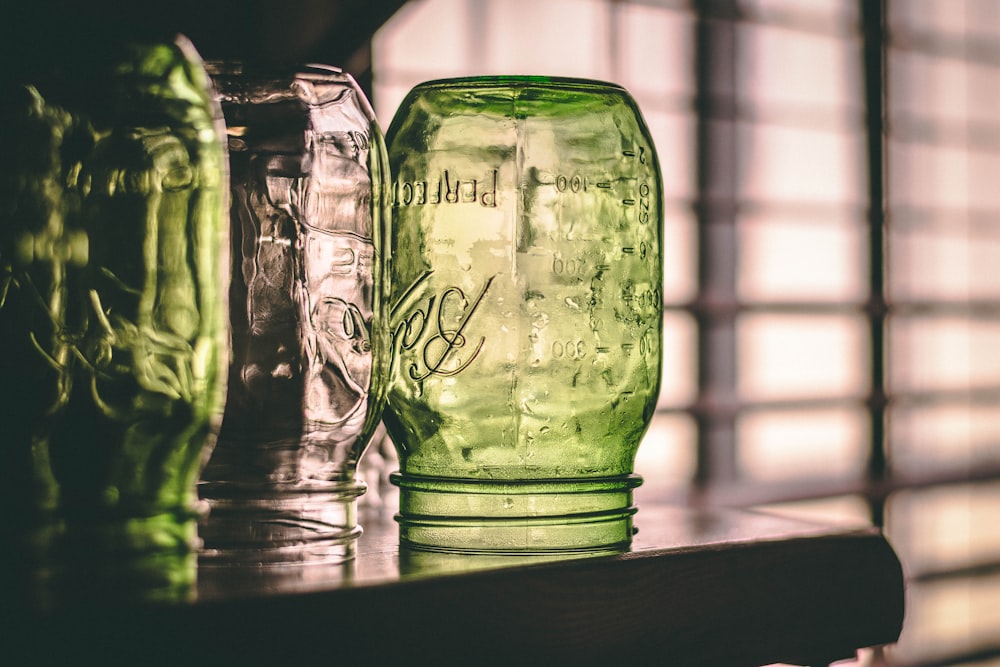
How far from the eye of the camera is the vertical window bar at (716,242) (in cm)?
256

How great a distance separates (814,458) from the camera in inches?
111

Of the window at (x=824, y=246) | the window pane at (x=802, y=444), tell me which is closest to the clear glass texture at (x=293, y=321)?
the window at (x=824, y=246)

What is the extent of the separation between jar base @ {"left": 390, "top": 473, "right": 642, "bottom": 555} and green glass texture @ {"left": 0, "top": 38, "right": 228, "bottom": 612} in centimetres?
10

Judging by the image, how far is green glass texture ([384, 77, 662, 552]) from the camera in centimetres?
43

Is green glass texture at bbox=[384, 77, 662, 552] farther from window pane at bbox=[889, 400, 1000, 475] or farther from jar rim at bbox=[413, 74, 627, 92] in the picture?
window pane at bbox=[889, 400, 1000, 475]

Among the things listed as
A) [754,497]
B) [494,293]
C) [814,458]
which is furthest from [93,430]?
[814,458]

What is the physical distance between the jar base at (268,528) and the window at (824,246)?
68.9 inches

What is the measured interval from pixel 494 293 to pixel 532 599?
12cm

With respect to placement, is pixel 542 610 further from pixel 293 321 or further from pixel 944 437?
pixel 944 437

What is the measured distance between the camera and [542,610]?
39 cm

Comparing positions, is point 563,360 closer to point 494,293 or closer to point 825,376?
point 494,293

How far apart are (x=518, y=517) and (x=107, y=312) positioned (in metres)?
0.17

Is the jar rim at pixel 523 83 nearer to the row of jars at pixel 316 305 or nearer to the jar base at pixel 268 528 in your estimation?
the row of jars at pixel 316 305

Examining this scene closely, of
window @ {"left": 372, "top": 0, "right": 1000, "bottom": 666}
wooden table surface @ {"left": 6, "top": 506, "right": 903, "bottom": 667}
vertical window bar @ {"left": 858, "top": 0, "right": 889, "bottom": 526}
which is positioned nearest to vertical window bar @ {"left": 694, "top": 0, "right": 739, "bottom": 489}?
window @ {"left": 372, "top": 0, "right": 1000, "bottom": 666}
